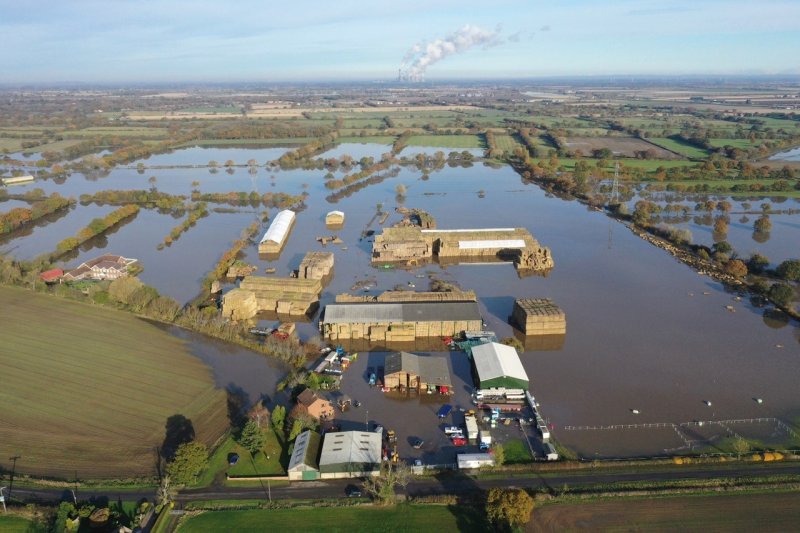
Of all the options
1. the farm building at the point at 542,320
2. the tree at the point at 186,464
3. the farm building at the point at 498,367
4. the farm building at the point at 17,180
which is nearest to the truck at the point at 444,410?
the farm building at the point at 498,367

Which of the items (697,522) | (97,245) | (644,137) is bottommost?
(697,522)

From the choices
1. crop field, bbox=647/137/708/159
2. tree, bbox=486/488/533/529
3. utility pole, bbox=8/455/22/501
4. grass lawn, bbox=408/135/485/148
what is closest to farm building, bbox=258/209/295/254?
utility pole, bbox=8/455/22/501

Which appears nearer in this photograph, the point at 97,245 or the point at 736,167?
the point at 97,245

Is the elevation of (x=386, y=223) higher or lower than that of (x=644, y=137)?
lower

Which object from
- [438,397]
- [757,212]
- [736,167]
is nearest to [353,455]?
[438,397]

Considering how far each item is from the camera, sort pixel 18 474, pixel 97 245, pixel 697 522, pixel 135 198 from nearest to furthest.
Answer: pixel 697 522
pixel 18 474
pixel 97 245
pixel 135 198

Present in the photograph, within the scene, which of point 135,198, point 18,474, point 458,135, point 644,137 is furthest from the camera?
point 458,135

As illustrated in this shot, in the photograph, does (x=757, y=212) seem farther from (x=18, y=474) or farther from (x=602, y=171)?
(x=18, y=474)
